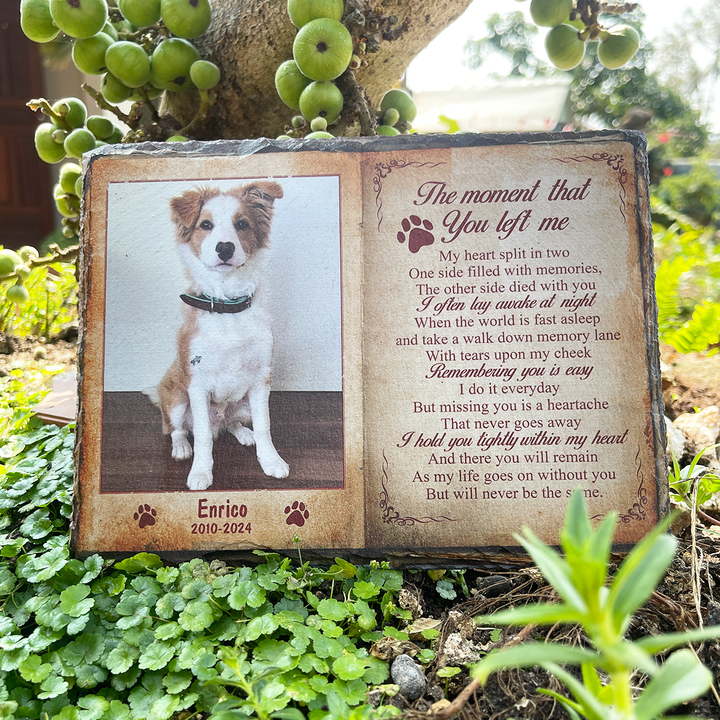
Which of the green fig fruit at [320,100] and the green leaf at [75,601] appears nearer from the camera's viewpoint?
the green leaf at [75,601]

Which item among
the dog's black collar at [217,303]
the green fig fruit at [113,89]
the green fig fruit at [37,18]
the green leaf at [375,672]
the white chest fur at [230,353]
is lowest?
the green leaf at [375,672]

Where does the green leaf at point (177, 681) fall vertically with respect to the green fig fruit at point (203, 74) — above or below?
below

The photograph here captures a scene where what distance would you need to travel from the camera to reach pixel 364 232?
4.80ft

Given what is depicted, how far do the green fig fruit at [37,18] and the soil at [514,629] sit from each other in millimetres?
1927

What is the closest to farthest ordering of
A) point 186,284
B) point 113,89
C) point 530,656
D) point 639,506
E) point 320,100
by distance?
point 530,656, point 639,506, point 186,284, point 320,100, point 113,89

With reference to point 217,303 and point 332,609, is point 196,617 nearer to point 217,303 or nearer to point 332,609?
point 332,609

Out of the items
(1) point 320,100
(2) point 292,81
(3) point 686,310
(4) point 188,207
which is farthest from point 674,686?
(3) point 686,310

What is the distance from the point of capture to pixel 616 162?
1.46 m

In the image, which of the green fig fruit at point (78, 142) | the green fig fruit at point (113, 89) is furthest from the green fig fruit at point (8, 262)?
the green fig fruit at point (113, 89)

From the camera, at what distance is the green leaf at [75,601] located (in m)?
1.14

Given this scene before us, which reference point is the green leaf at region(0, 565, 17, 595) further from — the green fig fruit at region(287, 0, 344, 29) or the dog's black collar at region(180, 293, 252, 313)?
the green fig fruit at region(287, 0, 344, 29)

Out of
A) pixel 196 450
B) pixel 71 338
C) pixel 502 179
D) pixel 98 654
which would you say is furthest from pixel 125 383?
pixel 71 338

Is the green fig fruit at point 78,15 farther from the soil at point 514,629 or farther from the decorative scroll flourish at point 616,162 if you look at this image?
the soil at point 514,629

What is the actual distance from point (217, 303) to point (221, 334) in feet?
0.28
